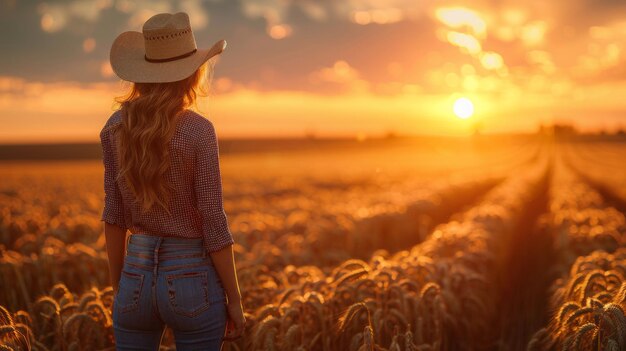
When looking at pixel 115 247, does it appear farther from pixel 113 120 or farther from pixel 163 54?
pixel 163 54

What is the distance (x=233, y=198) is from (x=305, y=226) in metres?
14.0

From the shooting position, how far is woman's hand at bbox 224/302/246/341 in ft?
9.87

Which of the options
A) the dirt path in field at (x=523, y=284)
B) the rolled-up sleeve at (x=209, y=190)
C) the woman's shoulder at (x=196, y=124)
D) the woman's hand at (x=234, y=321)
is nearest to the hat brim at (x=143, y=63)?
the woman's shoulder at (x=196, y=124)

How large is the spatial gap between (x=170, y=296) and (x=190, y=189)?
56cm

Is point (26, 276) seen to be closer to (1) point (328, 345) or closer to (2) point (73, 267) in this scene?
(2) point (73, 267)

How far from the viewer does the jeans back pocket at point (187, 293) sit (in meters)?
2.84

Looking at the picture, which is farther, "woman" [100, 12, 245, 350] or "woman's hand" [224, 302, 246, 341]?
"woman's hand" [224, 302, 246, 341]

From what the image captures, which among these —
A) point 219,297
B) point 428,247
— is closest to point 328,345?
point 219,297

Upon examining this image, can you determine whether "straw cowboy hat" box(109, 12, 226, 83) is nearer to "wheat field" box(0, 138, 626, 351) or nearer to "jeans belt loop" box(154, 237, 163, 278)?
"jeans belt loop" box(154, 237, 163, 278)

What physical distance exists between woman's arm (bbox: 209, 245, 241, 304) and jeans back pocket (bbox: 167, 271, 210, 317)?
12 cm

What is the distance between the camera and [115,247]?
3230mm

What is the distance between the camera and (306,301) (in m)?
4.48

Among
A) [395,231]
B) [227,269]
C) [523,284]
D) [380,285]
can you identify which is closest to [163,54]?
[227,269]

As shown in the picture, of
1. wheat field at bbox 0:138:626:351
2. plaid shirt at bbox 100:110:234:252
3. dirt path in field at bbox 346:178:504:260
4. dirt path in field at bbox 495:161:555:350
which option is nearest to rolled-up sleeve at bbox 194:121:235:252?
plaid shirt at bbox 100:110:234:252
